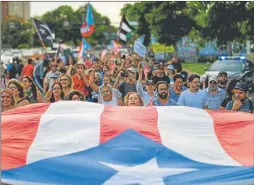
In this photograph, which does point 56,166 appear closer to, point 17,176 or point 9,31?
point 17,176

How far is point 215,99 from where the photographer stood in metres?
10.6

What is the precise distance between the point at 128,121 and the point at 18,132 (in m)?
1.15

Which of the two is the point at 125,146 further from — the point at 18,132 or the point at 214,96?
the point at 214,96

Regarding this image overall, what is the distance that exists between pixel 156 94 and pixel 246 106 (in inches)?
67.5

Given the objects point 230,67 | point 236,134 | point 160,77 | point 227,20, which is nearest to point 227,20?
point 227,20

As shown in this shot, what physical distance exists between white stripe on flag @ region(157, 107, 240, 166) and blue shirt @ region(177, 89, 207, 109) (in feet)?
7.20

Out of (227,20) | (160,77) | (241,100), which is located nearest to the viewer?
(241,100)

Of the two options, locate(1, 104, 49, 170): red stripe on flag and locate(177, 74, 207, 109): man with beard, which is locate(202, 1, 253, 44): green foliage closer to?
locate(177, 74, 207, 109): man with beard

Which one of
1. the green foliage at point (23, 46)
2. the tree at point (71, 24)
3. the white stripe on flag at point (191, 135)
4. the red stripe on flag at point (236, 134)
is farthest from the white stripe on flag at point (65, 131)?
the green foliage at point (23, 46)

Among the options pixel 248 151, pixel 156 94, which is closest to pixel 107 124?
pixel 248 151

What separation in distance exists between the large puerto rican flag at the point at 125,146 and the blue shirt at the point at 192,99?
2.16 m

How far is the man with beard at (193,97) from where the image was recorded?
383 inches

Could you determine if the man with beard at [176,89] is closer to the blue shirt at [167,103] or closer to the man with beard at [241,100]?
the blue shirt at [167,103]

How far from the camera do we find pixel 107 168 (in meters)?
6.21
